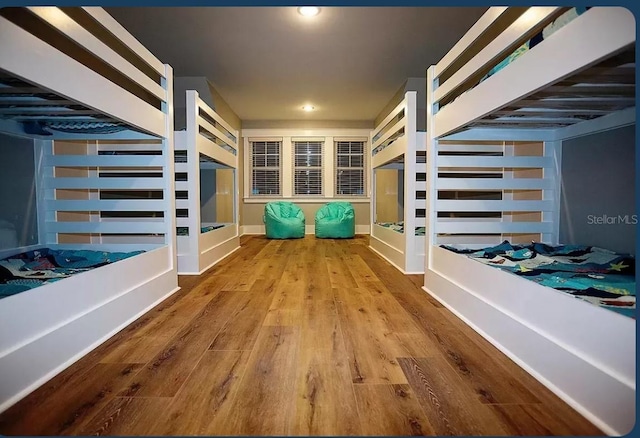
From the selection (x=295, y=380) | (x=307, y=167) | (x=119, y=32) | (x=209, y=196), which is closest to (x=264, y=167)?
(x=307, y=167)

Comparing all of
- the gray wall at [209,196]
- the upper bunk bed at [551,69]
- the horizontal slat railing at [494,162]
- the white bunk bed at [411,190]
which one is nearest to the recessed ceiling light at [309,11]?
the white bunk bed at [411,190]

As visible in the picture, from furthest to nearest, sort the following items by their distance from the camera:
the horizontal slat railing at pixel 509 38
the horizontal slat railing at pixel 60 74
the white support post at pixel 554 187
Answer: the white support post at pixel 554 187 < the horizontal slat railing at pixel 509 38 < the horizontal slat railing at pixel 60 74

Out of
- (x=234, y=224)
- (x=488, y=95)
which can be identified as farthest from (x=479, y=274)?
(x=234, y=224)

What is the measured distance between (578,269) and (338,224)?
4081 mm

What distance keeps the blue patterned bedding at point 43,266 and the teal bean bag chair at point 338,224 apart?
376 cm

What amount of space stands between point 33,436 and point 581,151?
331cm

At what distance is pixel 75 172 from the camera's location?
2953mm

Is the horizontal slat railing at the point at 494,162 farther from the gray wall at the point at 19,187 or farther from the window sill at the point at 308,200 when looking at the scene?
the window sill at the point at 308,200

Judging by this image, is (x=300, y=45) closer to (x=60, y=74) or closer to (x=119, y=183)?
(x=119, y=183)

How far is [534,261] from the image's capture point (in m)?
2.04

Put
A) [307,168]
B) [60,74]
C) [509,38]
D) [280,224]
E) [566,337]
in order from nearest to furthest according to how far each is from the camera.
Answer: [566,337]
[60,74]
[509,38]
[280,224]
[307,168]

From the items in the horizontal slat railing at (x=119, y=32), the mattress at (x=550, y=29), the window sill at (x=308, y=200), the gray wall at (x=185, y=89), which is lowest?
the window sill at (x=308, y=200)

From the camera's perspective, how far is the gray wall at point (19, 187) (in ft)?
7.84

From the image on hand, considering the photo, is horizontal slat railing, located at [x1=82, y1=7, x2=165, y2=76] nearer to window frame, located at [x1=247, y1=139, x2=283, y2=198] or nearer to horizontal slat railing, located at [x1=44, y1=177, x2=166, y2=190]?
horizontal slat railing, located at [x1=44, y1=177, x2=166, y2=190]
